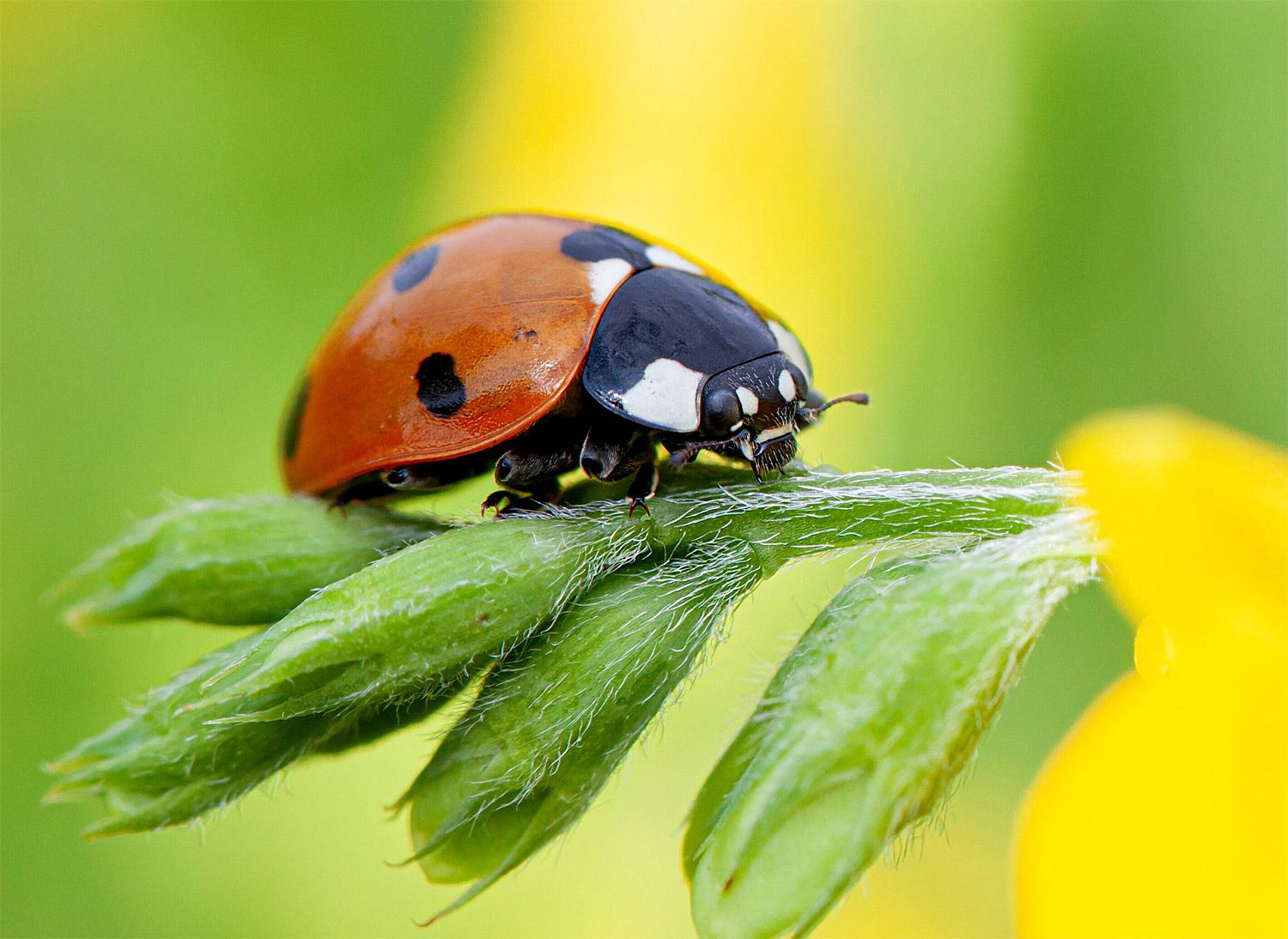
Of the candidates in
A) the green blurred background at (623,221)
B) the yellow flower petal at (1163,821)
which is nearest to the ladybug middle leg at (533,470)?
the yellow flower petal at (1163,821)

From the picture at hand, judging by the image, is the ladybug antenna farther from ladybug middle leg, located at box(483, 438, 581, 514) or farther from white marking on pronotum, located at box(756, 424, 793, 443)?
ladybug middle leg, located at box(483, 438, 581, 514)

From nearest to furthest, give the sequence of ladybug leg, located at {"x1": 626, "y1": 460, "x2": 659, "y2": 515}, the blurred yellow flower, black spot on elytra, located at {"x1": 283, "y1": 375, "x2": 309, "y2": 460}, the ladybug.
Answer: the blurred yellow flower
ladybug leg, located at {"x1": 626, "y1": 460, "x2": 659, "y2": 515}
the ladybug
black spot on elytra, located at {"x1": 283, "y1": 375, "x2": 309, "y2": 460}

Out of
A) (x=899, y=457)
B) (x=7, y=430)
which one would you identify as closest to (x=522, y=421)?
(x=899, y=457)

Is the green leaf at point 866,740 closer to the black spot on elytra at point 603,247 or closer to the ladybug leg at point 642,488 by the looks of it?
the ladybug leg at point 642,488

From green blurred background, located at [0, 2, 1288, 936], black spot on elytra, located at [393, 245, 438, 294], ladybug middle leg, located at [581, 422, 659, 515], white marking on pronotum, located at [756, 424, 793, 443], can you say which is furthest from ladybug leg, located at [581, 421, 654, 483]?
green blurred background, located at [0, 2, 1288, 936]

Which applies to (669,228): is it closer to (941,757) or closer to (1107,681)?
(1107,681)

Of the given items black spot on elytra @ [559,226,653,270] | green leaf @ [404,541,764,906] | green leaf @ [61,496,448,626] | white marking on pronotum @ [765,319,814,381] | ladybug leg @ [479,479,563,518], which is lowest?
green leaf @ [404,541,764,906]
